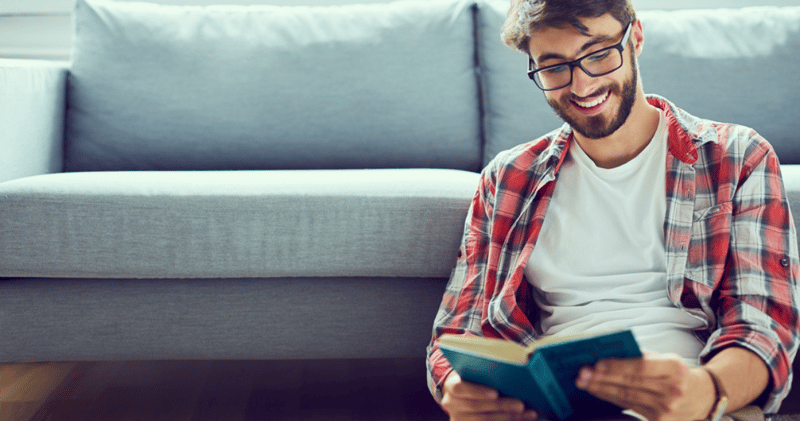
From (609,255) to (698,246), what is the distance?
0.11m

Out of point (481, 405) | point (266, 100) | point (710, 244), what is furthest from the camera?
point (266, 100)

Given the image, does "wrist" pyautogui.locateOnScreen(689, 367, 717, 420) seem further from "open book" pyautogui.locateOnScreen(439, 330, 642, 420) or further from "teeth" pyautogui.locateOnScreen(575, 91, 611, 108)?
"teeth" pyautogui.locateOnScreen(575, 91, 611, 108)

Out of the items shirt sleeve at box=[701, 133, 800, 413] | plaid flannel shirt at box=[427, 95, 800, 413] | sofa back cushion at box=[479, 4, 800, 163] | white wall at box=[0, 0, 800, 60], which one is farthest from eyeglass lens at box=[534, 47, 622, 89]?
white wall at box=[0, 0, 800, 60]

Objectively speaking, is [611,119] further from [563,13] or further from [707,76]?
[707,76]

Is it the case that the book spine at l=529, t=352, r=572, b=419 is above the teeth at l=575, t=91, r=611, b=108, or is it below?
below

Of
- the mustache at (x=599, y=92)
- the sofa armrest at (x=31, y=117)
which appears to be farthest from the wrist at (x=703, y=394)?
the sofa armrest at (x=31, y=117)

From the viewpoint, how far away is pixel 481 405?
68cm

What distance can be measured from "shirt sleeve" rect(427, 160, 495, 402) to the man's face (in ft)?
0.61

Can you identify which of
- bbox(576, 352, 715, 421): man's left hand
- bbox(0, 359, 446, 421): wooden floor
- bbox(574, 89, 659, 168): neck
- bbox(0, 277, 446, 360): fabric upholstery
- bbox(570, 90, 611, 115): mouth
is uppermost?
bbox(570, 90, 611, 115): mouth

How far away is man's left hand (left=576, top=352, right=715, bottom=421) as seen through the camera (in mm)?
589

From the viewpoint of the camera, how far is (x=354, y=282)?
1186mm

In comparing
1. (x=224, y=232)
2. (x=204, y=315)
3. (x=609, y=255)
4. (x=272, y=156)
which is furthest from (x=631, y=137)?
(x=272, y=156)

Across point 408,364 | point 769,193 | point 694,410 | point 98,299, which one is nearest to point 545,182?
point 769,193

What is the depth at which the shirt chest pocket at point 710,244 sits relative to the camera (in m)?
0.81
